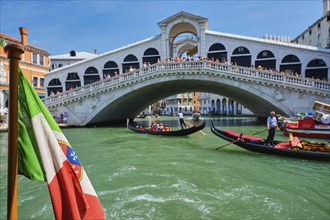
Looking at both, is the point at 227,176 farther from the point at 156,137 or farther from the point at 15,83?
the point at 156,137

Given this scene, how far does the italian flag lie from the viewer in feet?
4.08

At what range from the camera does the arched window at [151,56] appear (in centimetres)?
1705

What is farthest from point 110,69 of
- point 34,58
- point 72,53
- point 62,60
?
point 72,53

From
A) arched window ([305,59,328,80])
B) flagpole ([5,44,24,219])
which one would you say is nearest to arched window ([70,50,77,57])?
arched window ([305,59,328,80])

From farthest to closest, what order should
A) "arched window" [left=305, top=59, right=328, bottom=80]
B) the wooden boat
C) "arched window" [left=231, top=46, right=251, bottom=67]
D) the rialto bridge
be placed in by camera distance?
"arched window" [left=231, top=46, right=251, bottom=67] < "arched window" [left=305, top=59, right=328, bottom=80] < the rialto bridge < the wooden boat

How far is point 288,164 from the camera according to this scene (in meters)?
5.70

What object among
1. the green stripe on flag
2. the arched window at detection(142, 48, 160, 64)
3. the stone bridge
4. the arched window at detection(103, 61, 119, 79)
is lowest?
the green stripe on flag

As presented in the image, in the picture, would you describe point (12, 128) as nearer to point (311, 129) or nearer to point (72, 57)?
point (311, 129)

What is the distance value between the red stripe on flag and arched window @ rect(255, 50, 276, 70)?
15714 millimetres

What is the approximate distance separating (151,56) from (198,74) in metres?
5.14

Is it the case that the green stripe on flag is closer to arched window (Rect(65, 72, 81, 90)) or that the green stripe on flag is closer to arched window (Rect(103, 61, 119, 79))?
arched window (Rect(103, 61, 119, 79))

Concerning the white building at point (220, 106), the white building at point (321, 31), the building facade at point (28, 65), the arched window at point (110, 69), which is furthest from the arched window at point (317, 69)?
the building facade at point (28, 65)

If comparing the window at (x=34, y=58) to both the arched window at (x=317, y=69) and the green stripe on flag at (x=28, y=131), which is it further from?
the green stripe on flag at (x=28, y=131)

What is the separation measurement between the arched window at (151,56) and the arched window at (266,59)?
20.6ft
